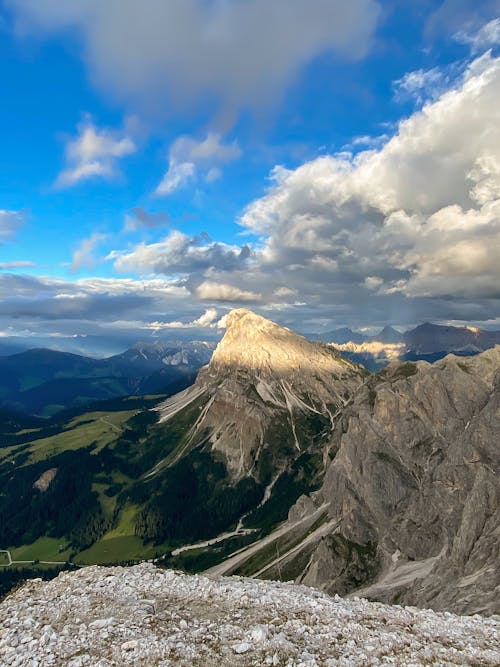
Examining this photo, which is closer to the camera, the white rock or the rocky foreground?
the rocky foreground

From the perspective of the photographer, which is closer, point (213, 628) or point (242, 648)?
point (242, 648)

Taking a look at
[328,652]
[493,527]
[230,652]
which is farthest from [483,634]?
[493,527]

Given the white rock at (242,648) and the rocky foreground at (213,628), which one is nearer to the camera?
the rocky foreground at (213,628)

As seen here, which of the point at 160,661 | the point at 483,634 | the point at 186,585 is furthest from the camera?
the point at 186,585

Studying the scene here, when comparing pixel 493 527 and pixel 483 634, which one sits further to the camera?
pixel 493 527

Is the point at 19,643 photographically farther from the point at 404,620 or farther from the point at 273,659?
the point at 404,620

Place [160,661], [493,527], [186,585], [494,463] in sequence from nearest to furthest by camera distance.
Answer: [160,661], [186,585], [493,527], [494,463]

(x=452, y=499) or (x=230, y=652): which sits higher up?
(x=230, y=652)

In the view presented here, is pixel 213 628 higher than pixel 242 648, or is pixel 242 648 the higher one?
pixel 242 648
